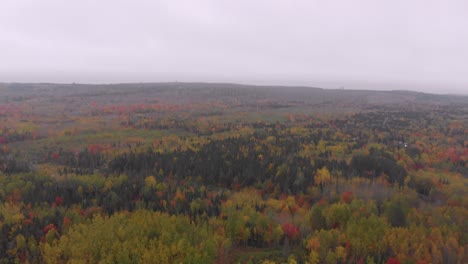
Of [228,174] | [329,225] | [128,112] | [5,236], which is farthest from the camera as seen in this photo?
[128,112]

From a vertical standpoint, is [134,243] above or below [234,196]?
above

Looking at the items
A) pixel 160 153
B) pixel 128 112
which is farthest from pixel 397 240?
pixel 128 112

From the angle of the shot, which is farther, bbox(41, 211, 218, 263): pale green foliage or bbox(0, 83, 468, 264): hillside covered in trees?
bbox(0, 83, 468, 264): hillside covered in trees

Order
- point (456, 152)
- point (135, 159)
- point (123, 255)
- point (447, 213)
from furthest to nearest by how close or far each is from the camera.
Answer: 1. point (456, 152)
2. point (135, 159)
3. point (447, 213)
4. point (123, 255)

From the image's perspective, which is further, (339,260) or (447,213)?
(447,213)

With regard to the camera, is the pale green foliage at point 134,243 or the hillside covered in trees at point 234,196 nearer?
the pale green foliage at point 134,243

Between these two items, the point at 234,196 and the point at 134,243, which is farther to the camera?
the point at 234,196

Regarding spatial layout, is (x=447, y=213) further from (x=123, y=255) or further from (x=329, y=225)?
(x=123, y=255)
